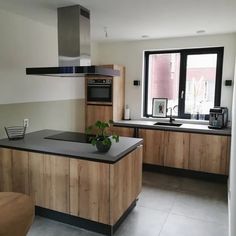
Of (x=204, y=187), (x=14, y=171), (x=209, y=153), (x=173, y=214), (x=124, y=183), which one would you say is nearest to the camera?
(x=124, y=183)

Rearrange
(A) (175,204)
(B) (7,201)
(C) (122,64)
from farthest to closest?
(C) (122,64), (A) (175,204), (B) (7,201)

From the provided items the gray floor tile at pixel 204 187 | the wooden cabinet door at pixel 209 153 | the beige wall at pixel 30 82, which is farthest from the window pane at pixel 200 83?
the beige wall at pixel 30 82

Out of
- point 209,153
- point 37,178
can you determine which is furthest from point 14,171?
point 209,153

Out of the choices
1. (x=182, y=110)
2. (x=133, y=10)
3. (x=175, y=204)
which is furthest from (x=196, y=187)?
(x=133, y=10)

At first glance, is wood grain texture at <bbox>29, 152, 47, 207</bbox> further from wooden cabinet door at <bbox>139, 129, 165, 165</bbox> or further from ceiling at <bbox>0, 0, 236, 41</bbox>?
wooden cabinet door at <bbox>139, 129, 165, 165</bbox>

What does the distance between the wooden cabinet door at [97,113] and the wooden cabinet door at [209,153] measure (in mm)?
1562

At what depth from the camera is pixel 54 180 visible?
8.21 feet

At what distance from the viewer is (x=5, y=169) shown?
2764 millimetres

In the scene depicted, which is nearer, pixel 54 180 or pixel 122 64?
pixel 54 180

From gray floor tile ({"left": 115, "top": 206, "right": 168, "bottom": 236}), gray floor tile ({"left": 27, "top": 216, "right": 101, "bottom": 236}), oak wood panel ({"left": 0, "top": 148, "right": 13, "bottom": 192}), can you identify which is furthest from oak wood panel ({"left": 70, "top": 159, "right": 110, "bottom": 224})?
oak wood panel ({"left": 0, "top": 148, "right": 13, "bottom": 192})

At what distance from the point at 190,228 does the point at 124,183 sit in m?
0.88

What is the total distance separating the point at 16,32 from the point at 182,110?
10.2 ft

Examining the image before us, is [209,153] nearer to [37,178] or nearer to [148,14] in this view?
[148,14]

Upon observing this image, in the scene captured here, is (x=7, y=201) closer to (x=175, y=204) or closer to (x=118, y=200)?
(x=118, y=200)
